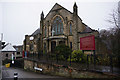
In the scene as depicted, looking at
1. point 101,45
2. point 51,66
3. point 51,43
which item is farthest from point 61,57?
point 51,43

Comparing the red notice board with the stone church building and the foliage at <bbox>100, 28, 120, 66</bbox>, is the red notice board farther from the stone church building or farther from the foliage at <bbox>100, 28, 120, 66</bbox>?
the stone church building

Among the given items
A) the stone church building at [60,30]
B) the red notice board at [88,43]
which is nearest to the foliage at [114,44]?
the red notice board at [88,43]

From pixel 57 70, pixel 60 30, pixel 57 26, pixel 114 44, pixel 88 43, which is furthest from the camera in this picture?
pixel 57 26

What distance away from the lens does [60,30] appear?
22516 millimetres

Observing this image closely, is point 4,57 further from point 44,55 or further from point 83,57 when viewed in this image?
point 83,57

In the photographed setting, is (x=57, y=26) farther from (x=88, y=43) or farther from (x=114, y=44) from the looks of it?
(x=88, y=43)

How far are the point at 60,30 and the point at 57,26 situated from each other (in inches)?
52.2

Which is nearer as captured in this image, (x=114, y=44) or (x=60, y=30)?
(x=114, y=44)

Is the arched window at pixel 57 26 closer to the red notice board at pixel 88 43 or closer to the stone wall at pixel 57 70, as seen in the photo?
the stone wall at pixel 57 70

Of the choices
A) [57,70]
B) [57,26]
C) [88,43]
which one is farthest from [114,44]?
[57,26]

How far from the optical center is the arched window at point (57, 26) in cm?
2250

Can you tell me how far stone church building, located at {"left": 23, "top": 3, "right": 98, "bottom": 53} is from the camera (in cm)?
2044

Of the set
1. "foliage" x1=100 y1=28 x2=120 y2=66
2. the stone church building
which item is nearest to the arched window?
the stone church building

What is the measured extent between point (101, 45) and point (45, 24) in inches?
584
